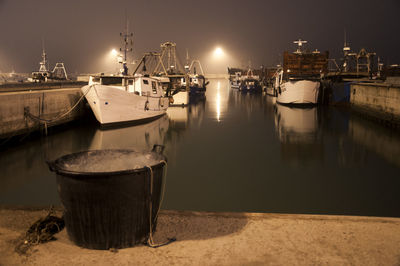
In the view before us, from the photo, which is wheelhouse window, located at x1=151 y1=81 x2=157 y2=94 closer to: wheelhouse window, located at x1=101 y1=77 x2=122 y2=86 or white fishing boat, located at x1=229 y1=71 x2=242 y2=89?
wheelhouse window, located at x1=101 y1=77 x2=122 y2=86

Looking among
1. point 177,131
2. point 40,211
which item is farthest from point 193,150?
point 40,211

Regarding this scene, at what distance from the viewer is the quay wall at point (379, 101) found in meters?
25.2

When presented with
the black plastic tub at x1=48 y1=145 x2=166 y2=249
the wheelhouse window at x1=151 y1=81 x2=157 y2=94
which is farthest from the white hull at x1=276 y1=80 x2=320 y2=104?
the black plastic tub at x1=48 y1=145 x2=166 y2=249

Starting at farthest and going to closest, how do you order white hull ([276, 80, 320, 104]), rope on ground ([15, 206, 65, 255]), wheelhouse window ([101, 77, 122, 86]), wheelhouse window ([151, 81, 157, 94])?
white hull ([276, 80, 320, 104]), wheelhouse window ([151, 81, 157, 94]), wheelhouse window ([101, 77, 122, 86]), rope on ground ([15, 206, 65, 255])

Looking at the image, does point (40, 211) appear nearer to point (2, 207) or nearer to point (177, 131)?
point (2, 207)

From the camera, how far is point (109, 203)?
16.1 ft

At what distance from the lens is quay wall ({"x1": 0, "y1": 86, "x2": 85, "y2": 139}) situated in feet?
58.1

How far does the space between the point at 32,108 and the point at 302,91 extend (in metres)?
31.7

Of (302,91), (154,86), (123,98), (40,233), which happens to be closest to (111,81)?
(154,86)

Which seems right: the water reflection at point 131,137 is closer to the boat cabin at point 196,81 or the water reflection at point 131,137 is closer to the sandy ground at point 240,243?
the sandy ground at point 240,243

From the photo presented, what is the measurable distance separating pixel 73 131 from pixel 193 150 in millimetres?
9758

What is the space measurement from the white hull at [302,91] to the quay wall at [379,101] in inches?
229

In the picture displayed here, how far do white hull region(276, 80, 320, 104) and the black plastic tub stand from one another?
40319 millimetres

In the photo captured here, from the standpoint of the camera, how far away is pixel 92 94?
81.1 ft
